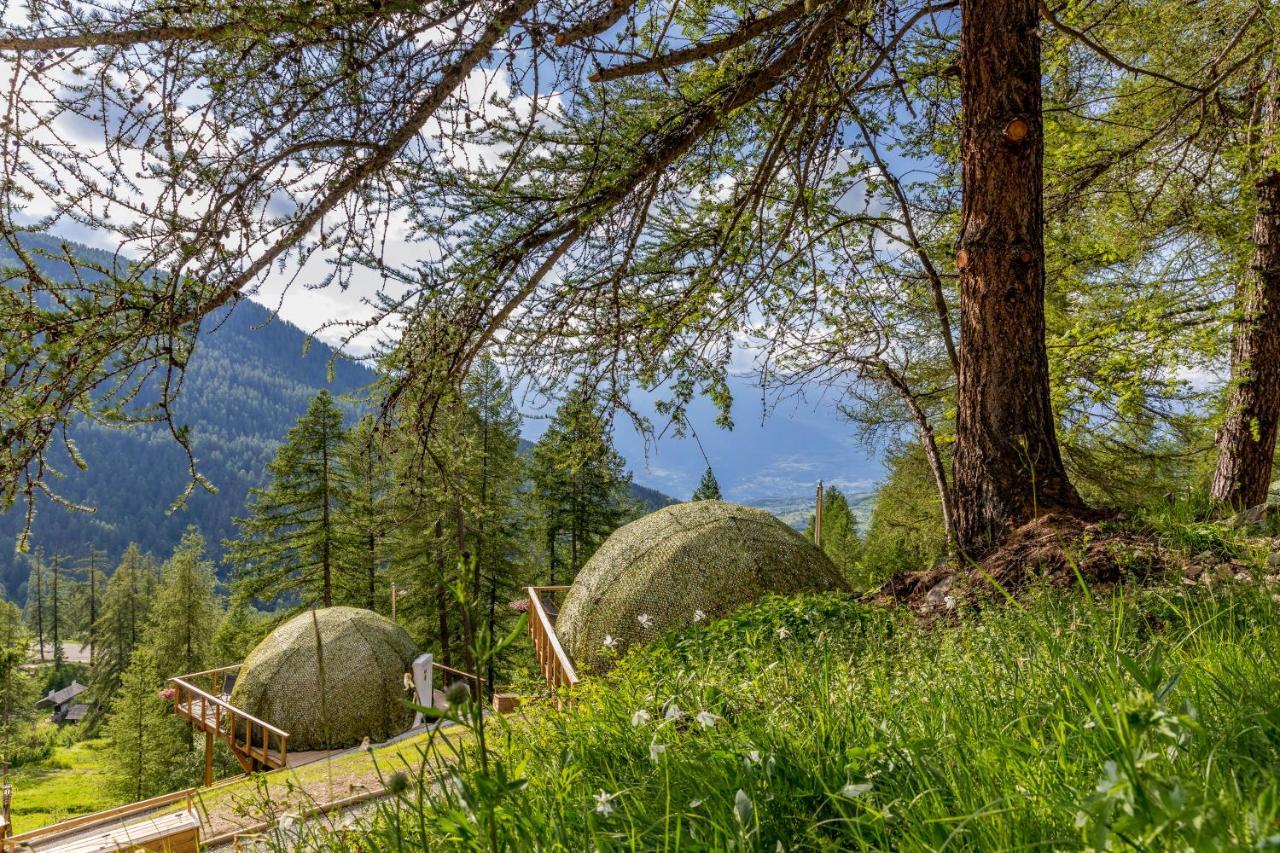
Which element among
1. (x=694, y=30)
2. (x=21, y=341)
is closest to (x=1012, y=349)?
(x=694, y=30)

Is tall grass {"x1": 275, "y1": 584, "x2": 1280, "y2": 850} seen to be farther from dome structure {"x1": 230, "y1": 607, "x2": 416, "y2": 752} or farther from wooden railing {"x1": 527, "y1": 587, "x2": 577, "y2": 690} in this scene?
dome structure {"x1": 230, "y1": 607, "x2": 416, "y2": 752}

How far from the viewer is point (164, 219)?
250 cm

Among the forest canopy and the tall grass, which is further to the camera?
the forest canopy

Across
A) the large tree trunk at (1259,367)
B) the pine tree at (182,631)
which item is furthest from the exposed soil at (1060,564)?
the pine tree at (182,631)

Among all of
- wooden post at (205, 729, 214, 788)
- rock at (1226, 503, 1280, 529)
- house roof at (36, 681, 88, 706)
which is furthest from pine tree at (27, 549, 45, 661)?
rock at (1226, 503, 1280, 529)

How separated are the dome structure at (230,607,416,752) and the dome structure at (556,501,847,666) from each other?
8.13m

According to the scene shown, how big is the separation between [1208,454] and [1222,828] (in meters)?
10.7

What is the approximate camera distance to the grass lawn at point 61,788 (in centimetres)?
2611

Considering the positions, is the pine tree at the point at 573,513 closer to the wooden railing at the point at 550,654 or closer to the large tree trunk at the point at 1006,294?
the wooden railing at the point at 550,654

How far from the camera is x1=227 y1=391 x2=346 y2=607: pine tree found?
21.0 metres

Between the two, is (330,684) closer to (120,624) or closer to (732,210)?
(732,210)

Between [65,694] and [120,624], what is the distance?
109 ft

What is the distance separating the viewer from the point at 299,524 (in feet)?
68.9

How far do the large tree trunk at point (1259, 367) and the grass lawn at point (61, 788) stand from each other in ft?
91.4
